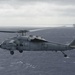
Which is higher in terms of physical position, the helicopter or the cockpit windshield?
the cockpit windshield

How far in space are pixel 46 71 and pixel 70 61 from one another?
137 ft

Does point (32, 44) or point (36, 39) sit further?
point (32, 44)

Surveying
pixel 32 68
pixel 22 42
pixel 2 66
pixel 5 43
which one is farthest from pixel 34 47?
pixel 2 66

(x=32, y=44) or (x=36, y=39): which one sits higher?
(x=36, y=39)

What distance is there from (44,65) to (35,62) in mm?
13618

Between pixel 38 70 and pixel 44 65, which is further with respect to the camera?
pixel 44 65

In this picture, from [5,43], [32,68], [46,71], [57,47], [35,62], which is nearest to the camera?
[57,47]

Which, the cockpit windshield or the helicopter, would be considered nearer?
the cockpit windshield

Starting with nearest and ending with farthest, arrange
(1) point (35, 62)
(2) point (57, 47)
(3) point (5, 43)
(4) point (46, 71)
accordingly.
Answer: (2) point (57, 47), (3) point (5, 43), (4) point (46, 71), (1) point (35, 62)

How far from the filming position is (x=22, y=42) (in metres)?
37.5

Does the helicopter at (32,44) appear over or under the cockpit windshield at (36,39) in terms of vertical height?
under

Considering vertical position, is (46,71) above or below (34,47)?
below

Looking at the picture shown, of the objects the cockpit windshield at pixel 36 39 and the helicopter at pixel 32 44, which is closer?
the cockpit windshield at pixel 36 39

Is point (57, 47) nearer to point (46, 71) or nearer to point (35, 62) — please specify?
point (46, 71)
